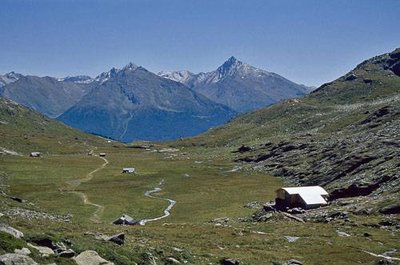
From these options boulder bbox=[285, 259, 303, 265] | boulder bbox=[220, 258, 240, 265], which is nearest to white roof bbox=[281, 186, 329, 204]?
boulder bbox=[285, 259, 303, 265]

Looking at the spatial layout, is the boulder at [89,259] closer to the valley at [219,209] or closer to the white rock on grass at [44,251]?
the valley at [219,209]

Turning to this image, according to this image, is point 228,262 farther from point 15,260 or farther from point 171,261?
point 15,260

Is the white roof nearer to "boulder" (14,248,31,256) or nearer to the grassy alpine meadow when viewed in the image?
the grassy alpine meadow

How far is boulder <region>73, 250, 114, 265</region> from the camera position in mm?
29703

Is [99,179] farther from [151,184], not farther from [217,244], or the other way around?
[217,244]

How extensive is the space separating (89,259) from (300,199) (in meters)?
71.7

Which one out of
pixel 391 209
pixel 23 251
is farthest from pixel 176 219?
pixel 23 251

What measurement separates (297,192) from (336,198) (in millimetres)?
8929

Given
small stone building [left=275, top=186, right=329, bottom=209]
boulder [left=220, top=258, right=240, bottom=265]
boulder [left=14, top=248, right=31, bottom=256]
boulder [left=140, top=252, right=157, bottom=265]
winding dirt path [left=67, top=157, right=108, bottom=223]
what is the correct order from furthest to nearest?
1. small stone building [left=275, top=186, right=329, bottom=209]
2. winding dirt path [left=67, top=157, right=108, bottom=223]
3. boulder [left=220, top=258, right=240, bottom=265]
4. boulder [left=140, top=252, right=157, bottom=265]
5. boulder [left=14, top=248, right=31, bottom=256]

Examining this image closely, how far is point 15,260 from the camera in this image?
992 inches

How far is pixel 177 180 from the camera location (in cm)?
15812

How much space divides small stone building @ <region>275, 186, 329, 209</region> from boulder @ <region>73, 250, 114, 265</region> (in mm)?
69266

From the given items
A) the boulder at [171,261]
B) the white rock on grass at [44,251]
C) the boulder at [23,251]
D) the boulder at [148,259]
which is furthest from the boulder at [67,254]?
the boulder at [171,261]

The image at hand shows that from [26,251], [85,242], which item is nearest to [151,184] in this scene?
[85,242]
